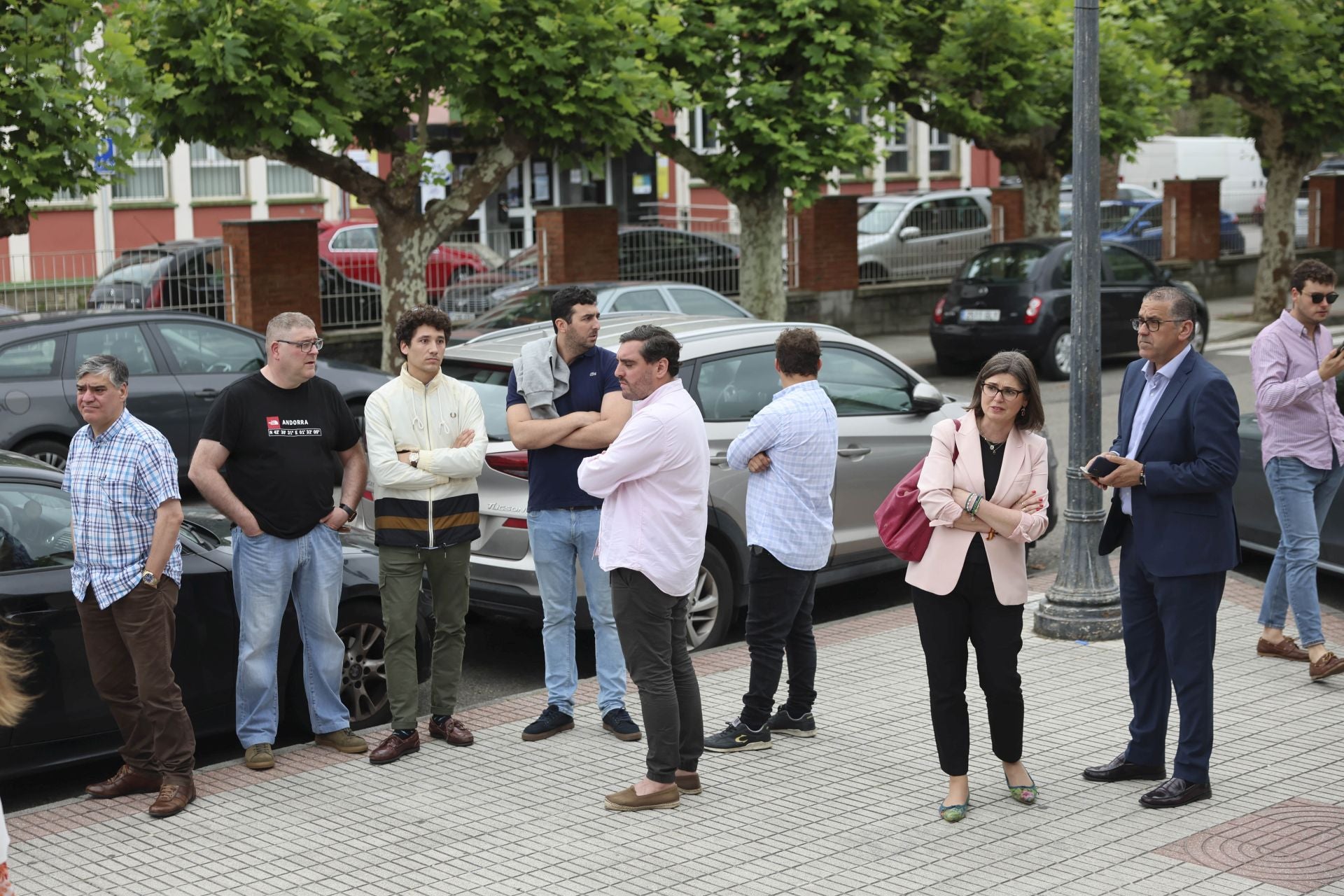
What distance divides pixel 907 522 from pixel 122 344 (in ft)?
29.1

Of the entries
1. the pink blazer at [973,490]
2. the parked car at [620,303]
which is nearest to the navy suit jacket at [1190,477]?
the pink blazer at [973,490]

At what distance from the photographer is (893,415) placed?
934 cm

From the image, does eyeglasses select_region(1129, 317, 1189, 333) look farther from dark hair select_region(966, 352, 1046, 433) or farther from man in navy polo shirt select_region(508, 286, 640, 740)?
man in navy polo shirt select_region(508, 286, 640, 740)

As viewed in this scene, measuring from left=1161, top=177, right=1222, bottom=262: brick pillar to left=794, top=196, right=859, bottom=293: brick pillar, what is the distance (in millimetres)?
8302

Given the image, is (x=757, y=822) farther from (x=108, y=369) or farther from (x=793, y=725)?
(x=108, y=369)

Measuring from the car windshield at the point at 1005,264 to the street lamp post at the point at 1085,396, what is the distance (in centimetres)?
1183

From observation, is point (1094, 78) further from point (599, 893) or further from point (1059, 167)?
point (1059, 167)

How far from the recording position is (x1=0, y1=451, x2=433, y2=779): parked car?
20.5ft

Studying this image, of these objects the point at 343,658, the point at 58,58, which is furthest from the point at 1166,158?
the point at 343,658

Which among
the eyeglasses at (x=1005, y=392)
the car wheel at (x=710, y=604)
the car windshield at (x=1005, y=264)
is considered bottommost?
the car wheel at (x=710, y=604)

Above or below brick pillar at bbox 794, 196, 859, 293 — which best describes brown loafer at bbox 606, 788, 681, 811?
below

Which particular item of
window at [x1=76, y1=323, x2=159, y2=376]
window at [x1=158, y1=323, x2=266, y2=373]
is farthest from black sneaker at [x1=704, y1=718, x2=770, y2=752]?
window at [x1=76, y1=323, x2=159, y2=376]

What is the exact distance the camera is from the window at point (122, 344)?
41.8 feet

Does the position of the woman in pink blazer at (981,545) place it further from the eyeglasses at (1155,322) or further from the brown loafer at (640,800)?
the brown loafer at (640,800)
